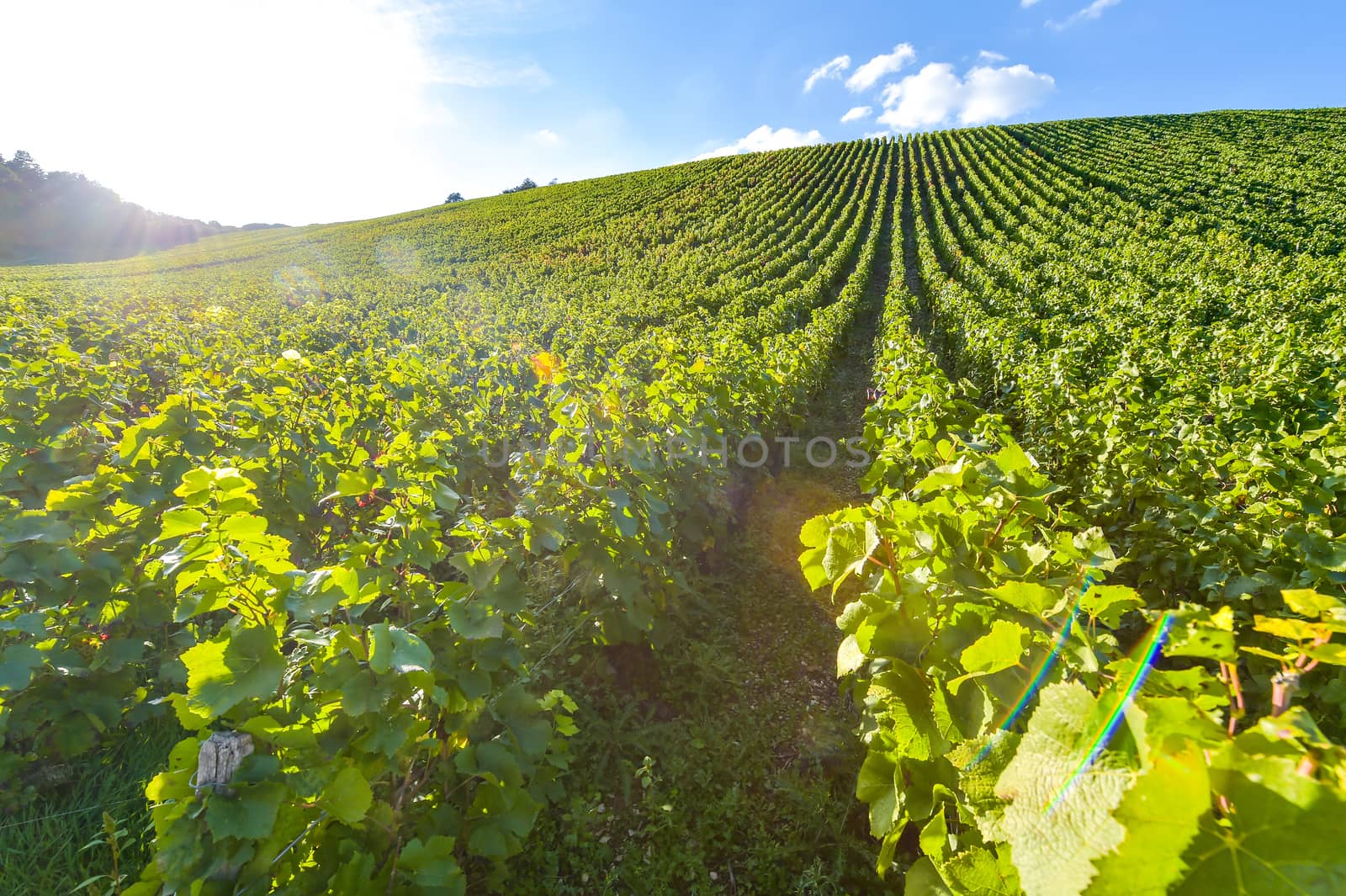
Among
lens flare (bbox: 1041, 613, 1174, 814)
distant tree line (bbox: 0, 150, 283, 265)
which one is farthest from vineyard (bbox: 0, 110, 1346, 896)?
distant tree line (bbox: 0, 150, 283, 265)

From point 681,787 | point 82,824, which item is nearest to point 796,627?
point 681,787

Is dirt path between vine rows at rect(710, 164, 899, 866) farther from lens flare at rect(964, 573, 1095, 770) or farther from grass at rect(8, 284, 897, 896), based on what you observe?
lens flare at rect(964, 573, 1095, 770)

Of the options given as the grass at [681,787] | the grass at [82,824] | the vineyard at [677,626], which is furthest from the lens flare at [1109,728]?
the grass at [82,824]

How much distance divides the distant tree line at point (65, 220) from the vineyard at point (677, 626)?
71.4 metres

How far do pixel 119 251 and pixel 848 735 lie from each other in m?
82.4

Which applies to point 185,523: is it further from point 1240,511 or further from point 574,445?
point 1240,511

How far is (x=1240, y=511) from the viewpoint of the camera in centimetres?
312

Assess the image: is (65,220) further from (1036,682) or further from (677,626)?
(1036,682)

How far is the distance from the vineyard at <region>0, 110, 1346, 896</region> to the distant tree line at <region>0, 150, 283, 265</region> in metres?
71.4

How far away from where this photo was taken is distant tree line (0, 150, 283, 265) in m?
51.7

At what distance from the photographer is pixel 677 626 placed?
4035mm

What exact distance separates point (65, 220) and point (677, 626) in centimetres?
8559

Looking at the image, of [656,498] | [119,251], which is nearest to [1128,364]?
[656,498]

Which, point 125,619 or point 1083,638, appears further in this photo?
point 125,619
